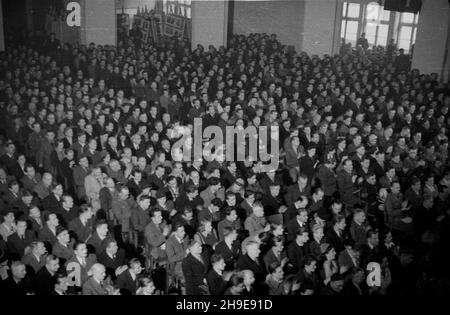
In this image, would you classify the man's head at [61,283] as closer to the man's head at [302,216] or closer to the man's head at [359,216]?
the man's head at [302,216]

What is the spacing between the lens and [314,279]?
4199 millimetres

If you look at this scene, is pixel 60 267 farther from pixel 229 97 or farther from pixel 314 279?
pixel 229 97

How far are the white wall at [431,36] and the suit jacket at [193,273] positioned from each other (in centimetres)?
1076

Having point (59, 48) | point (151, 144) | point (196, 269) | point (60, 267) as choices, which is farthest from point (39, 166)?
point (59, 48)

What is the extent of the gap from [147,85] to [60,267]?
6862mm

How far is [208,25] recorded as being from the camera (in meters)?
13.2

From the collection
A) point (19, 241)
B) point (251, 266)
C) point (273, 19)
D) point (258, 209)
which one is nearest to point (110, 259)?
point (19, 241)

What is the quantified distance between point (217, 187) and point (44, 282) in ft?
8.37

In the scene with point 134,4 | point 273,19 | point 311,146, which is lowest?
point 311,146

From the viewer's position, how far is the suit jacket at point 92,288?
4.06 metres

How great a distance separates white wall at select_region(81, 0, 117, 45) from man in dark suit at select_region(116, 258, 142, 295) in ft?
35.4

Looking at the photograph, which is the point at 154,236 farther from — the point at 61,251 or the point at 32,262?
the point at 32,262

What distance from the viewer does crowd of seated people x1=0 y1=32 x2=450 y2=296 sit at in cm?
440

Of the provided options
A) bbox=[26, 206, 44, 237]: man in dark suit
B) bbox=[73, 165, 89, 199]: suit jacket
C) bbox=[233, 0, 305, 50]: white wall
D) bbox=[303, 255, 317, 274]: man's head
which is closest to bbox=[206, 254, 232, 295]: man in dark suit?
bbox=[303, 255, 317, 274]: man's head
